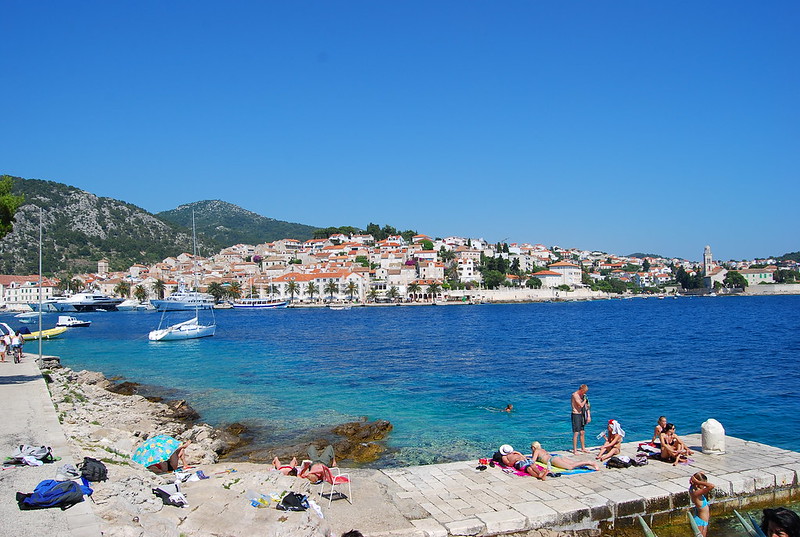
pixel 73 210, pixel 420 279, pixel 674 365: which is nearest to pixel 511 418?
pixel 674 365

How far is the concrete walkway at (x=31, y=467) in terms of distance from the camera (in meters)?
5.50

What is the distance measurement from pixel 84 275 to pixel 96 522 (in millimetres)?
149640

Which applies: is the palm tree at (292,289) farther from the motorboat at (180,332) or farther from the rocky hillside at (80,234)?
the motorboat at (180,332)

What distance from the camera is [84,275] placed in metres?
136

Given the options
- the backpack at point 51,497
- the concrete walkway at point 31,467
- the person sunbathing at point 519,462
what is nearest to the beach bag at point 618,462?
the person sunbathing at point 519,462

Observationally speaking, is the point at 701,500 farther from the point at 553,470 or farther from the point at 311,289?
the point at 311,289

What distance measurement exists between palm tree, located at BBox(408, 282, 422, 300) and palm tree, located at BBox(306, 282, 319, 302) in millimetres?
19839

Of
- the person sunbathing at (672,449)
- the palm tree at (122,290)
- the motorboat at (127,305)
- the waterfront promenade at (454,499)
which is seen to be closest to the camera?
the waterfront promenade at (454,499)

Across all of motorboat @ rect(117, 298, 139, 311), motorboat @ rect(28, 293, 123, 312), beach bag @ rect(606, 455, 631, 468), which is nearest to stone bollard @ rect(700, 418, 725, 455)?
beach bag @ rect(606, 455, 631, 468)

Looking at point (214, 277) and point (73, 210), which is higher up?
point (73, 210)

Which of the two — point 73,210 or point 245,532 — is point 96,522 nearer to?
point 245,532

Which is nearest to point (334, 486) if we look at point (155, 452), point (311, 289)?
point (155, 452)

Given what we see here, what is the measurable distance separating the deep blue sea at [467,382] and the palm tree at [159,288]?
7719 cm

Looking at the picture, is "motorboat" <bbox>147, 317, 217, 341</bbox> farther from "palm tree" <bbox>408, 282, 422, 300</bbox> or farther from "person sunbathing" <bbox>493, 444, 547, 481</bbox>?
"palm tree" <bbox>408, 282, 422, 300</bbox>
